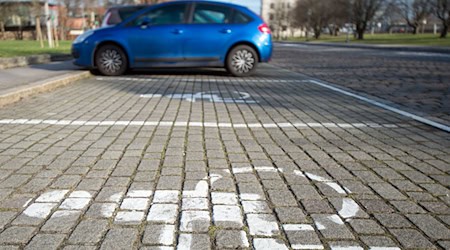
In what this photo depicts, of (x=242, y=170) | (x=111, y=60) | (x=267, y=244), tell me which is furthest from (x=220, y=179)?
(x=111, y=60)

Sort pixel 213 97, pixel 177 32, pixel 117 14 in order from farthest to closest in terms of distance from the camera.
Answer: pixel 117 14
pixel 177 32
pixel 213 97

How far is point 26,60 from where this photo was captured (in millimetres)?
11055

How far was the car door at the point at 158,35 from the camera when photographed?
30.6ft

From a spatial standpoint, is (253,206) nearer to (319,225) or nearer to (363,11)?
(319,225)

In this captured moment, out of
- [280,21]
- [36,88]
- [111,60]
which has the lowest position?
[36,88]

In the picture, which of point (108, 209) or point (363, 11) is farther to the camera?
point (363, 11)

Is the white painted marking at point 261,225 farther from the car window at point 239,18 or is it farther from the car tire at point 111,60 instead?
the car window at point 239,18

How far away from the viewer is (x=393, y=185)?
293 centimetres

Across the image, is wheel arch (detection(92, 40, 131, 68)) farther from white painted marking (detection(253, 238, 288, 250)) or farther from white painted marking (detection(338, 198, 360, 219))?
white painted marking (detection(253, 238, 288, 250))

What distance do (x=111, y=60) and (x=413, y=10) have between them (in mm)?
63612

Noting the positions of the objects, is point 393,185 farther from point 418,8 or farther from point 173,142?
point 418,8

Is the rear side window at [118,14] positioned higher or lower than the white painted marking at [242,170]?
higher

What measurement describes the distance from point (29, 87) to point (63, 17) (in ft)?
119

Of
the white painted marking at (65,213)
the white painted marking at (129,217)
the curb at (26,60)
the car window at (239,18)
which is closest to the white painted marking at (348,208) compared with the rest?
the white painted marking at (129,217)
